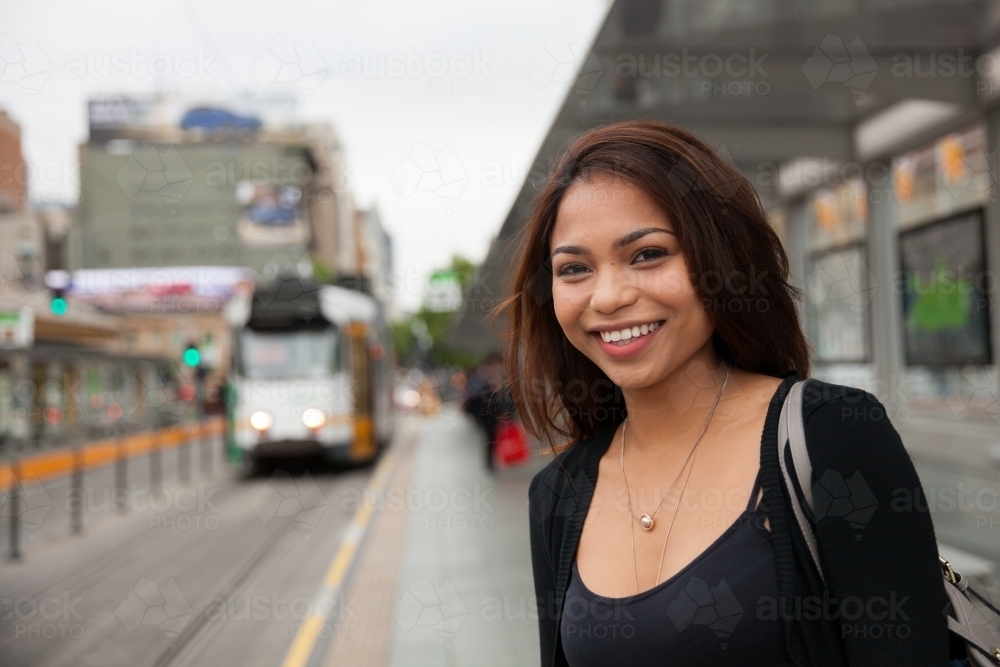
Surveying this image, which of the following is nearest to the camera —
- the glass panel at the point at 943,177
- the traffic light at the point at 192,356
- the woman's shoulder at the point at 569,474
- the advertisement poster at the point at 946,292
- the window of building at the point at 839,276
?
the woman's shoulder at the point at 569,474

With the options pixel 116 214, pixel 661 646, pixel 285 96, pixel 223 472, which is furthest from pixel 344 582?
pixel 285 96

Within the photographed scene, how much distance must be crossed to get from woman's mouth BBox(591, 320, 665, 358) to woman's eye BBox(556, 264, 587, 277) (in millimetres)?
132

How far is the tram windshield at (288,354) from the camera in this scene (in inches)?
555

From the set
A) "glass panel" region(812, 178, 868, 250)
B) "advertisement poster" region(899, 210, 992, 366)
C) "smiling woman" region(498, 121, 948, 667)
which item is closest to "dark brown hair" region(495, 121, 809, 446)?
"smiling woman" region(498, 121, 948, 667)

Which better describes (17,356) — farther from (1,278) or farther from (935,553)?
(935,553)

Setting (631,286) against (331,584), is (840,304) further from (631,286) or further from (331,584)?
(631,286)

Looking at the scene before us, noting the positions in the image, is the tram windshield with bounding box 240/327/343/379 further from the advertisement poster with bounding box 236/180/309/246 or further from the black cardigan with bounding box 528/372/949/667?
the advertisement poster with bounding box 236/180/309/246

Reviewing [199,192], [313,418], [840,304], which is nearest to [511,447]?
[840,304]

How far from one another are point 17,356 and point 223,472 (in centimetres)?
730

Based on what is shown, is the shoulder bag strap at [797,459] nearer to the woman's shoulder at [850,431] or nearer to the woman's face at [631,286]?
the woman's shoulder at [850,431]

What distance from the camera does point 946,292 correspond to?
780 centimetres

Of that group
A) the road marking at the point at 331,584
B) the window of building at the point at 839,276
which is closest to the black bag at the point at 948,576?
the road marking at the point at 331,584

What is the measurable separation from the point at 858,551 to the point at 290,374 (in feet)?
43.9

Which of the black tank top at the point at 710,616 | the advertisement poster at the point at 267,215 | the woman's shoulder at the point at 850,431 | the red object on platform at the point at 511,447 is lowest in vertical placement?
the red object on platform at the point at 511,447
